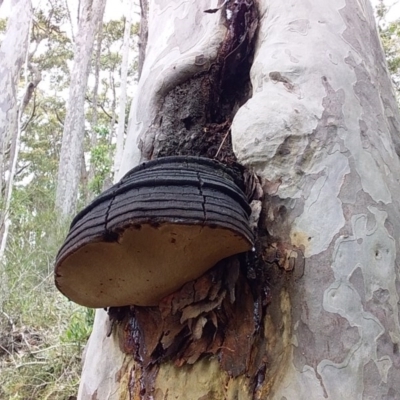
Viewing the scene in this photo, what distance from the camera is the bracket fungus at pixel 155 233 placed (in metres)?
0.65

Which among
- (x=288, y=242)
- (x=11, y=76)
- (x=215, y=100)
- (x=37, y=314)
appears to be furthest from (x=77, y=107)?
(x=288, y=242)

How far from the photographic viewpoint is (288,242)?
79cm

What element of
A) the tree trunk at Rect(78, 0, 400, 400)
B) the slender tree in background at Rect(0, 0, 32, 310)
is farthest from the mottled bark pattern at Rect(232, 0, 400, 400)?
the slender tree in background at Rect(0, 0, 32, 310)

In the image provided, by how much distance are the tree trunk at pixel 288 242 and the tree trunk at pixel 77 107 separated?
7445 millimetres

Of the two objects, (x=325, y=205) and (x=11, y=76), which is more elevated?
(x=11, y=76)

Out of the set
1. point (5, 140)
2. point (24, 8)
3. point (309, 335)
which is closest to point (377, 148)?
point (309, 335)

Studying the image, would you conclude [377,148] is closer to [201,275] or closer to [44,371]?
[201,275]

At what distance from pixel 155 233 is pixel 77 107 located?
28.8ft

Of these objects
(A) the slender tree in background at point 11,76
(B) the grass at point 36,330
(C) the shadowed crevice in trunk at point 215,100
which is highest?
(A) the slender tree in background at point 11,76

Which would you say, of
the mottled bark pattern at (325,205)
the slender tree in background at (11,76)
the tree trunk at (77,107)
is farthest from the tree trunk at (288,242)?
the tree trunk at (77,107)

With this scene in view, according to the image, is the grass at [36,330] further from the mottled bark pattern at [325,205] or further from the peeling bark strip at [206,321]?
the mottled bark pattern at [325,205]

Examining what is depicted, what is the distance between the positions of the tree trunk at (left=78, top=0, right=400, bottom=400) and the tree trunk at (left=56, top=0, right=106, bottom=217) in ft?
24.4

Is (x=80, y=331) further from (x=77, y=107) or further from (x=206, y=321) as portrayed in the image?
(x=77, y=107)

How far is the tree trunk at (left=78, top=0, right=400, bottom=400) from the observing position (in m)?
0.71
